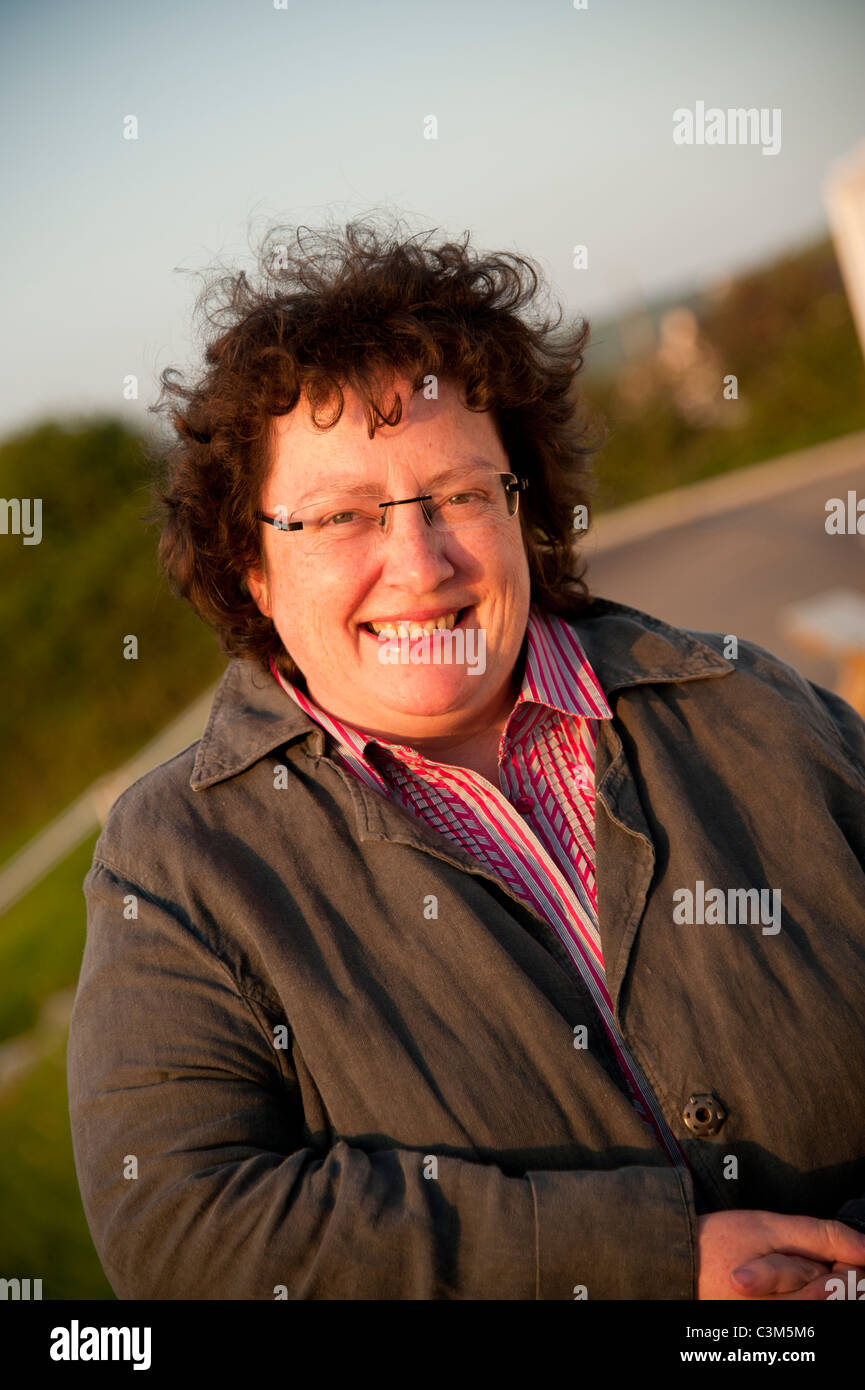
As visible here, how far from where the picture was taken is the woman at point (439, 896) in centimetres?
158

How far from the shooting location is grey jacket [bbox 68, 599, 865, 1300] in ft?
5.11

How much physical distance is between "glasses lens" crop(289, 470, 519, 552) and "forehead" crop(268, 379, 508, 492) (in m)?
0.03

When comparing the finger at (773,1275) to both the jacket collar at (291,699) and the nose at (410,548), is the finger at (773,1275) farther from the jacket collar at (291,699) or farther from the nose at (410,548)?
the nose at (410,548)

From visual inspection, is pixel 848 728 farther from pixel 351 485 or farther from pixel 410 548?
pixel 351 485

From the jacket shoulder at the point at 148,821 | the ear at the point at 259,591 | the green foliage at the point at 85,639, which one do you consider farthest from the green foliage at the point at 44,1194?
the green foliage at the point at 85,639

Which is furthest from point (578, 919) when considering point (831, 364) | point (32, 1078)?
point (831, 364)

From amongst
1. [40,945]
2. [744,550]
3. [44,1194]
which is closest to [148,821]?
[44,1194]

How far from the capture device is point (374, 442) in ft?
6.16

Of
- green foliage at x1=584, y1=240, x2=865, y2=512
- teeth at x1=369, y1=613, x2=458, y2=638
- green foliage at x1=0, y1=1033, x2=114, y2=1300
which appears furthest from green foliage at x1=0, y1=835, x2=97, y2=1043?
green foliage at x1=584, y1=240, x2=865, y2=512

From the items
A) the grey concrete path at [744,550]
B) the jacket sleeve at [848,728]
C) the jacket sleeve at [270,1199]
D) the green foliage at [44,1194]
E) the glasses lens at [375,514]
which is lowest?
the green foliage at [44,1194]

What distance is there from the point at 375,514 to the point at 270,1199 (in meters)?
1.03

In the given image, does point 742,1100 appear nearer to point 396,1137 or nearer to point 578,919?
point 578,919

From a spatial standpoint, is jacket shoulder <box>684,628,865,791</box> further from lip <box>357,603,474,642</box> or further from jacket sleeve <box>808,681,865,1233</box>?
lip <box>357,603,474,642</box>

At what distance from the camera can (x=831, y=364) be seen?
1073 cm
